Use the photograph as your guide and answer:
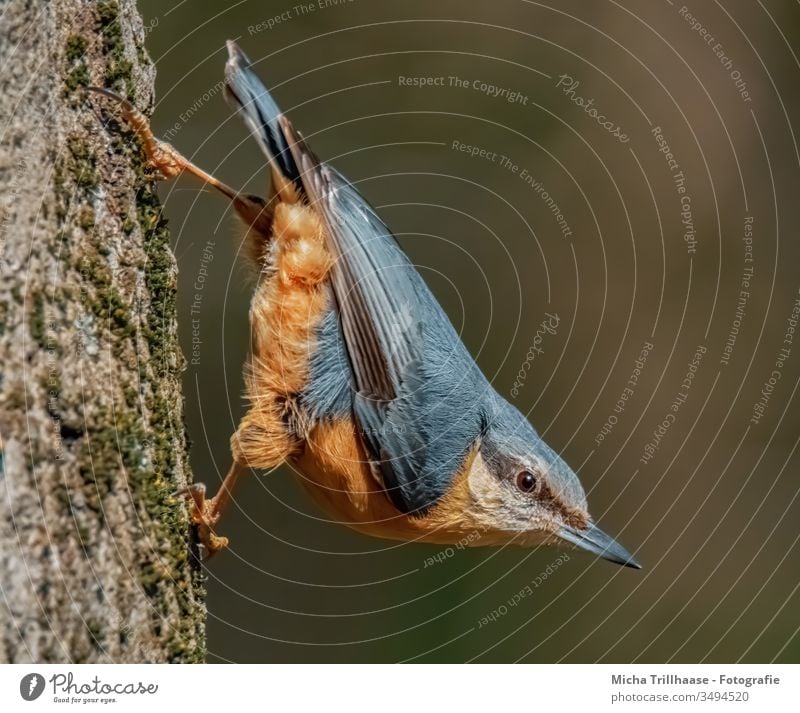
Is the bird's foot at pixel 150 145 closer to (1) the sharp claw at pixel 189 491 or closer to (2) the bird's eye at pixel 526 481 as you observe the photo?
(1) the sharp claw at pixel 189 491

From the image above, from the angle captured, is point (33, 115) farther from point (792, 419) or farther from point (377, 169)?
point (792, 419)

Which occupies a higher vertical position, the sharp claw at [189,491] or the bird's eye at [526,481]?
the sharp claw at [189,491]

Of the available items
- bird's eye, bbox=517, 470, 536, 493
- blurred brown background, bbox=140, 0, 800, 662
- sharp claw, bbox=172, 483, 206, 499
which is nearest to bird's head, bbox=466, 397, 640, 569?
bird's eye, bbox=517, 470, 536, 493

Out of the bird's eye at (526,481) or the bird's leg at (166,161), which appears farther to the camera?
the bird's eye at (526,481)

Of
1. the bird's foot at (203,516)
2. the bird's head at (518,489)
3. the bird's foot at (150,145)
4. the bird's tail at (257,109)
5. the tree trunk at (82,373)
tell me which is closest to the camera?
the tree trunk at (82,373)

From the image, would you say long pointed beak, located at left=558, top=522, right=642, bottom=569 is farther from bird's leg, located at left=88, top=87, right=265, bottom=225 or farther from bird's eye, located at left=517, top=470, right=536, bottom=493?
bird's leg, located at left=88, top=87, right=265, bottom=225

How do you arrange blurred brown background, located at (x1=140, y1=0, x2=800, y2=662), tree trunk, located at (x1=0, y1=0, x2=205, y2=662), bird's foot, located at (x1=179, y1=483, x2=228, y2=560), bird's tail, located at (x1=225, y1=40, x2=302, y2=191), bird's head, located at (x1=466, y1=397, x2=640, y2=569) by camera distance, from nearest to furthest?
tree trunk, located at (x1=0, y1=0, x2=205, y2=662) < bird's foot, located at (x1=179, y1=483, x2=228, y2=560) < bird's tail, located at (x1=225, y1=40, x2=302, y2=191) < bird's head, located at (x1=466, y1=397, x2=640, y2=569) < blurred brown background, located at (x1=140, y1=0, x2=800, y2=662)

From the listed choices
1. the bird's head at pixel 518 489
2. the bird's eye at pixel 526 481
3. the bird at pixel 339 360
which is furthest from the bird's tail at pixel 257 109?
the bird's eye at pixel 526 481
